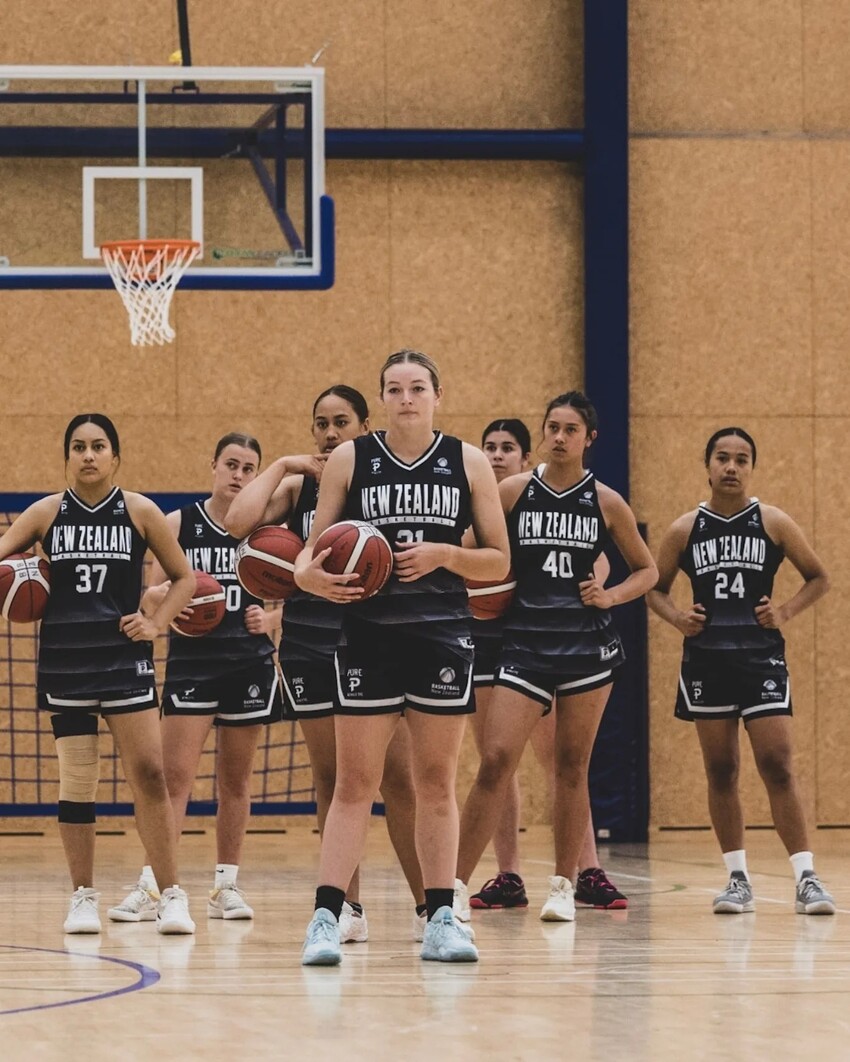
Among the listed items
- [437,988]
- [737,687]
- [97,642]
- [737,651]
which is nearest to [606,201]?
[737,651]

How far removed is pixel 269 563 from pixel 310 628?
285 mm

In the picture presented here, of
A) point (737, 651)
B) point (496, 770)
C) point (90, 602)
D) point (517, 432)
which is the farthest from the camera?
point (517, 432)

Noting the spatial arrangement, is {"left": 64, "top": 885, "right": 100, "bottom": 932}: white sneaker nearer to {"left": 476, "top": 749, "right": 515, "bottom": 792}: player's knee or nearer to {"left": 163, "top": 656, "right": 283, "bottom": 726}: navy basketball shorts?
{"left": 163, "top": 656, "right": 283, "bottom": 726}: navy basketball shorts

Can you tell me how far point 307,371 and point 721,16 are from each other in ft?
13.0

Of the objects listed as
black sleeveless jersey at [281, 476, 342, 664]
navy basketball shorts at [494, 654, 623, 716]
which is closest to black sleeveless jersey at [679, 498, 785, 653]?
navy basketball shorts at [494, 654, 623, 716]

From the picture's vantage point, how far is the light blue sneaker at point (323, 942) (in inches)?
231

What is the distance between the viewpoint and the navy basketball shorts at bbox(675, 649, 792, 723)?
791 centimetres

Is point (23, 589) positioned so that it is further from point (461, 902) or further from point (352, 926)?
point (461, 902)

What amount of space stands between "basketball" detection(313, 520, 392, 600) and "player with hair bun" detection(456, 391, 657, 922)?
166cm

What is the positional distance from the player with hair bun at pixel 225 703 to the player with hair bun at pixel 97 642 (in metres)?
0.39

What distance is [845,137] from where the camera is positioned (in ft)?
44.4

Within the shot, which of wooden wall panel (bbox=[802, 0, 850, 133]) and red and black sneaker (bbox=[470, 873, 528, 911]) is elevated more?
wooden wall panel (bbox=[802, 0, 850, 133])

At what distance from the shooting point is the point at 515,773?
8.09 metres

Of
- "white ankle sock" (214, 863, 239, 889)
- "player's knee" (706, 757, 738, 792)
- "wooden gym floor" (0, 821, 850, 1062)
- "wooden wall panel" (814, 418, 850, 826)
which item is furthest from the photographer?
"wooden wall panel" (814, 418, 850, 826)
